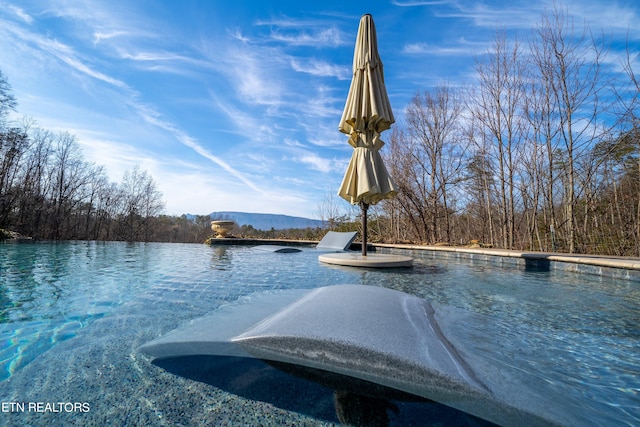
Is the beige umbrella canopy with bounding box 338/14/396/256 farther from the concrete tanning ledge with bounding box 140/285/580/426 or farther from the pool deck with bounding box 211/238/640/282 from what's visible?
the concrete tanning ledge with bounding box 140/285/580/426

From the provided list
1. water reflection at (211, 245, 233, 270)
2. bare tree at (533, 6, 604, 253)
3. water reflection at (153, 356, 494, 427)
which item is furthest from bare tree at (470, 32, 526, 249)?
water reflection at (153, 356, 494, 427)

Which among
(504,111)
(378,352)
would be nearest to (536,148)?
(504,111)

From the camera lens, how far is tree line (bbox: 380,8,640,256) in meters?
6.97

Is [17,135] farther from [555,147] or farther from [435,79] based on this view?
[555,147]

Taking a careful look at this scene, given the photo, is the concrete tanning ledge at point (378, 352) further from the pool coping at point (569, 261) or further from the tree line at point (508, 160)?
the tree line at point (508, 160)

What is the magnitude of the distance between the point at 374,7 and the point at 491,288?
794 cm

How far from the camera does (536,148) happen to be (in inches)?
351

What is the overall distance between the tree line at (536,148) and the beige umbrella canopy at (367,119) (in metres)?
5.85

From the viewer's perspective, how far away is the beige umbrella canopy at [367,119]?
5406 millimetres

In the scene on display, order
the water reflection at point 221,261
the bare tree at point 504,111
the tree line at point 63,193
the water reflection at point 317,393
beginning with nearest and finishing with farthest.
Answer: the water reflection at point 317,393 < the water reflection at point 221,261 < the bare tree at point 504,111 < the tree line at point 63,193

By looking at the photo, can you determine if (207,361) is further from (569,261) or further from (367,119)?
(569,261)

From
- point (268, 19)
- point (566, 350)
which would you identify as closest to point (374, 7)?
point (268, 19)

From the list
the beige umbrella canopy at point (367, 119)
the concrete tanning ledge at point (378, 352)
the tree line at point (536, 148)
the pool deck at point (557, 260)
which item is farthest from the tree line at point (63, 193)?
the pool deck at point (557, 260)

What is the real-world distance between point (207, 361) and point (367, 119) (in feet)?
17.4
